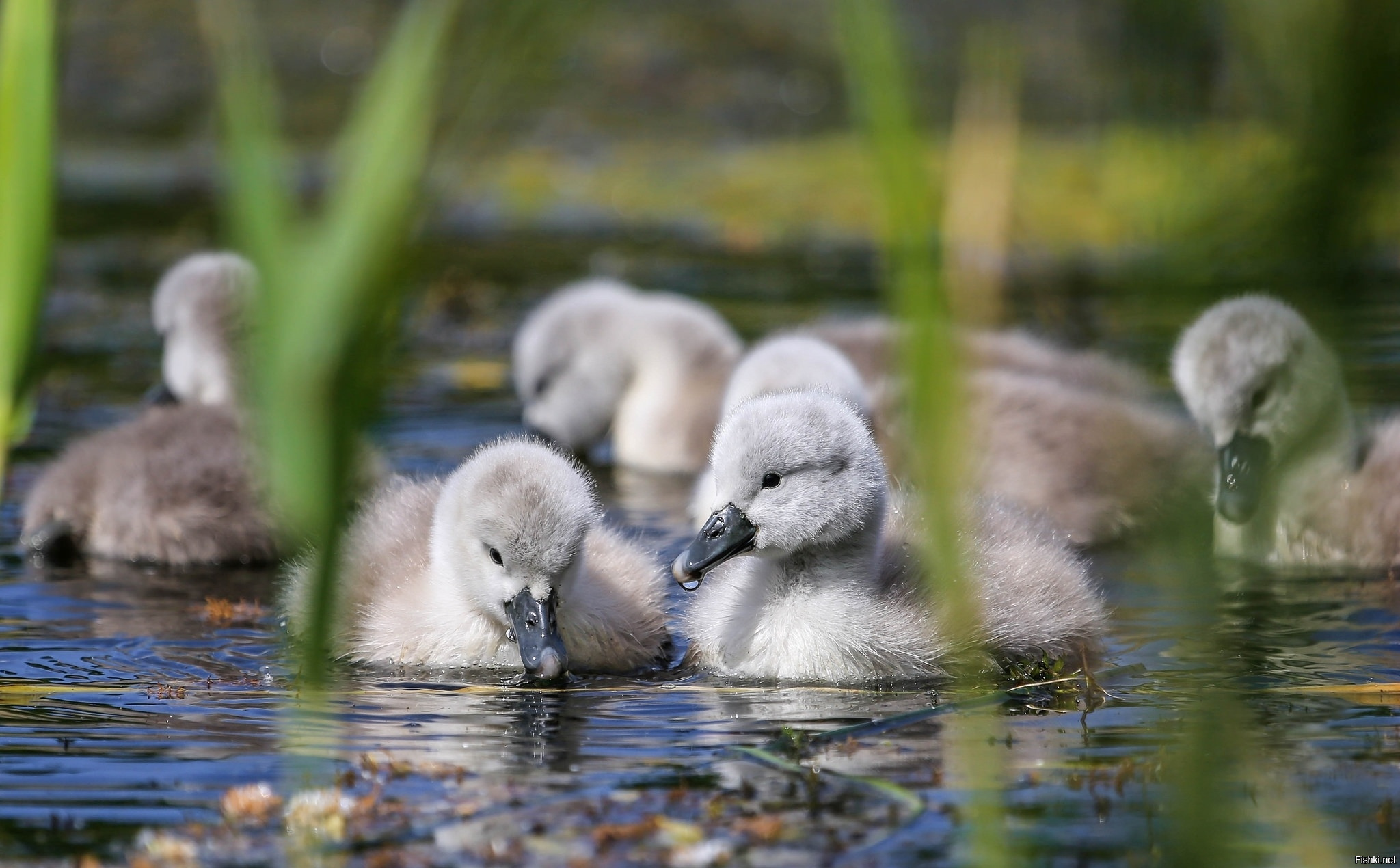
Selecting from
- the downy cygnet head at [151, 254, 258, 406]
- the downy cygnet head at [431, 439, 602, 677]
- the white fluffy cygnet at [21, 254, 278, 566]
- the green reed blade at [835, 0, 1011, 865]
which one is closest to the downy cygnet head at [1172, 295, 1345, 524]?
the green reed blade at [835, 0, 1011, 865]

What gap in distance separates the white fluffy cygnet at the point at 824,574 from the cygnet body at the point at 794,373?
1598 millimetres

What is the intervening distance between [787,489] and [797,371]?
1.96 meters

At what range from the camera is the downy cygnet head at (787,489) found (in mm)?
4629

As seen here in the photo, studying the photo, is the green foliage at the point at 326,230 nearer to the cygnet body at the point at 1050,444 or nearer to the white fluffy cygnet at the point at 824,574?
the white fluffy cygnet at the point at 824,574

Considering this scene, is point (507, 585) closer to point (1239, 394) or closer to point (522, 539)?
point (522, 539)

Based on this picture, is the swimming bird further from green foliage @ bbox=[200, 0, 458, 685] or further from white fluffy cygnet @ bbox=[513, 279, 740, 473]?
green foliage @ bbox=[200, 0, 458, 685]

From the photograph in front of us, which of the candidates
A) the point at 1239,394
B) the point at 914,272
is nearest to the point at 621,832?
the point at 914,272

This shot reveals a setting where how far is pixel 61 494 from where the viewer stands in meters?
6.37

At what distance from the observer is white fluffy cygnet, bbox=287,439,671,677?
4.60 m

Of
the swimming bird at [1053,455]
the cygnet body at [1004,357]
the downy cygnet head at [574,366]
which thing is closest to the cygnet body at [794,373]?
the swimming bird at [1053,455]

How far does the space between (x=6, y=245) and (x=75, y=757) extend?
2456mm

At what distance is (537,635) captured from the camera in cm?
455

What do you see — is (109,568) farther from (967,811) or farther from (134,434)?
(967,811)

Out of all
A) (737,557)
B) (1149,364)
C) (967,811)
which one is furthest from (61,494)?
(1149,364)
